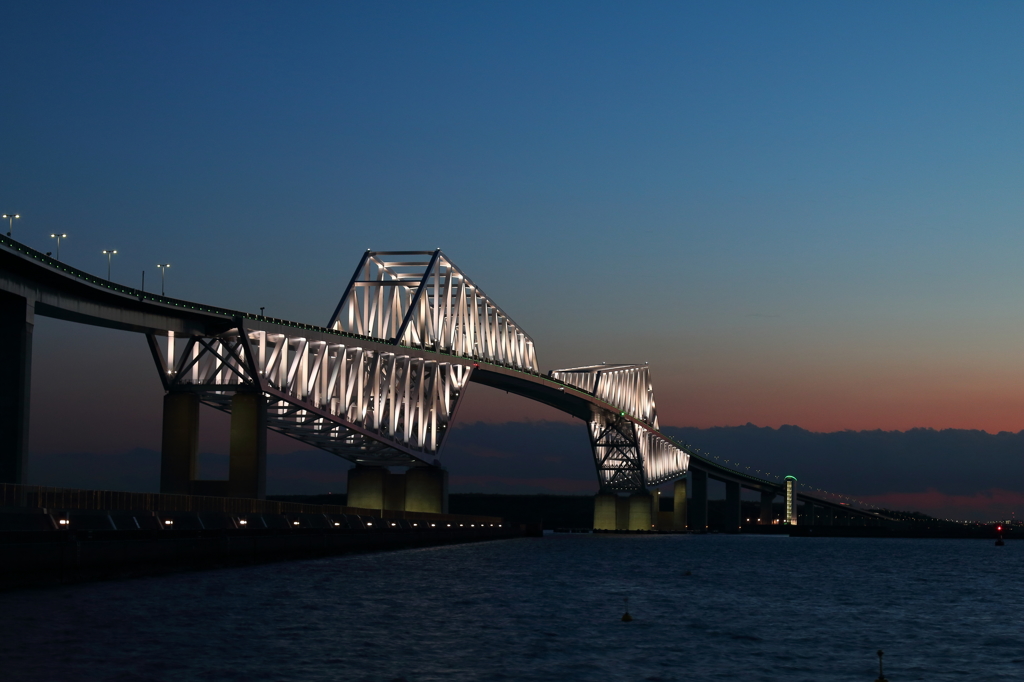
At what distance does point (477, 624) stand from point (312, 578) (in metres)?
17.4

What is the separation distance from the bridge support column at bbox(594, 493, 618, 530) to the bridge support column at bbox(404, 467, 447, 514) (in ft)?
236

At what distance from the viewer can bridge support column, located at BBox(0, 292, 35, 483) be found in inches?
2247

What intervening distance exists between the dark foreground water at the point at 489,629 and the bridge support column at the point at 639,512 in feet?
392

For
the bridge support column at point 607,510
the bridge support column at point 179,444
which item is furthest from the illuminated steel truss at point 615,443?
the bridge support column at point 179,444

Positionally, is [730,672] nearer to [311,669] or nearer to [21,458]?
[311,669]

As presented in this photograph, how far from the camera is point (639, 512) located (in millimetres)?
184250

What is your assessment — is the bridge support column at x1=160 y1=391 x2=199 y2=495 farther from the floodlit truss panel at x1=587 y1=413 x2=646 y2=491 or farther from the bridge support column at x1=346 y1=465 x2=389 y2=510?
the floodlit truss panel at x1=587 y1=413 x2=646 y2=491

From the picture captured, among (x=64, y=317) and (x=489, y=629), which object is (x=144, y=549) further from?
(x=64, y=317)

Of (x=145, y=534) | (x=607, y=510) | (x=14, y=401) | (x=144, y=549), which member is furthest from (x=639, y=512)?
(x=144, y=549)

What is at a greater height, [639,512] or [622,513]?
[639,512]

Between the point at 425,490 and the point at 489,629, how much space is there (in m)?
80.0

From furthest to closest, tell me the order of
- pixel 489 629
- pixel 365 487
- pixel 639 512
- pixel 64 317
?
pixel 639 512 < pixel 365 487 < pixel 64 317 < pixel 489 629

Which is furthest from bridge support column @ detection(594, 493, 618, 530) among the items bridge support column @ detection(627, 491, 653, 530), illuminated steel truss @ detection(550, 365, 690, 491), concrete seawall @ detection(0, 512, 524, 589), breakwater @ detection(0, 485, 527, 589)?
concrete seawall @ detection(0, 512, 524, 589)

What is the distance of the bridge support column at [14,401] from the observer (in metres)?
57.1
